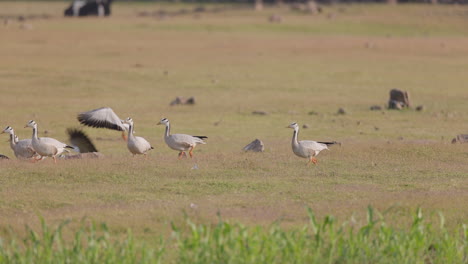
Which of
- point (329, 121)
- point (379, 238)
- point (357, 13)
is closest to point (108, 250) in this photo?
point (379, 238)

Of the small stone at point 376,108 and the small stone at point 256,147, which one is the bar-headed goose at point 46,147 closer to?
the small stone at point 256,147

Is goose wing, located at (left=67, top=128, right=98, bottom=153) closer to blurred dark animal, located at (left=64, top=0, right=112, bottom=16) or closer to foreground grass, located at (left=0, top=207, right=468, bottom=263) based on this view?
foreground grass, located at (left=0, top=207, right=468, bottom=263)

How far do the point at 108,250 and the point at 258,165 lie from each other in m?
4.83

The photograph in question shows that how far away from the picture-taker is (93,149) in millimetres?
14797

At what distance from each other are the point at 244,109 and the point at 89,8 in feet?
95.4

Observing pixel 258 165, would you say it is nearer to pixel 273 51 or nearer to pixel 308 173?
pixel 308 173

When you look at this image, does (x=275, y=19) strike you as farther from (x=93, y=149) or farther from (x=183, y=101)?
(x=93, y=149)

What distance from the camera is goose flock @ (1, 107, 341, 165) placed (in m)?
12.9

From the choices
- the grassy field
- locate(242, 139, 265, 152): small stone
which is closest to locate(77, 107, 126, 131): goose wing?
the grassy field

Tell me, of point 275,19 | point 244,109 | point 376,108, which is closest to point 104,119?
point 244,109

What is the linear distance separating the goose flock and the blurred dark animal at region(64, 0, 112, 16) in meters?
34.5

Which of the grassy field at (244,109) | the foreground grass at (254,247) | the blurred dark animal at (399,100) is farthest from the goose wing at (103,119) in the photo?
the blurred dark animal at (399,100)

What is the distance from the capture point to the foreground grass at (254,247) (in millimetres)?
8188

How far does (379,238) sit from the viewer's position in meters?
8.87
